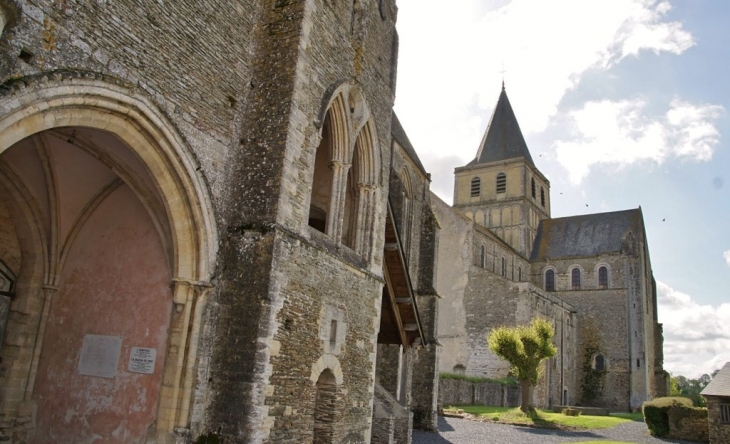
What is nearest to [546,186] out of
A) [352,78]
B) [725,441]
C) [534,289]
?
[534,289]

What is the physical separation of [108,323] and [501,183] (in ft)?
133

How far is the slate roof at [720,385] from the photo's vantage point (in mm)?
18677

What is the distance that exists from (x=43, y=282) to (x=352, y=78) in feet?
20.2

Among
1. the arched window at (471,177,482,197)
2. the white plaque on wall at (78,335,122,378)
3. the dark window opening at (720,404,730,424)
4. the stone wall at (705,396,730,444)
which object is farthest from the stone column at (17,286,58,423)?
the arched window at (471,177,482,197)

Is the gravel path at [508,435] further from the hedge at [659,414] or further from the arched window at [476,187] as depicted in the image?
the arched window at [476,187]

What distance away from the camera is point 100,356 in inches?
324

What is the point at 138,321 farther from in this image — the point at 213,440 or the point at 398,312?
the point at 398,312

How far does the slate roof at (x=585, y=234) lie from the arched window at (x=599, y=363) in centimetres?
734

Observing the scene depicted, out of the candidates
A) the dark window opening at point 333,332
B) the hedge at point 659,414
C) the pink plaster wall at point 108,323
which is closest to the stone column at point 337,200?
the dark window opening at point 333,332

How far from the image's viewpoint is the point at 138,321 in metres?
8.06

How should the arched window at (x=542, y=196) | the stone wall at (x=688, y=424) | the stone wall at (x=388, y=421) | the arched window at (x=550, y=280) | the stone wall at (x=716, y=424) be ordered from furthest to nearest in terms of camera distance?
the arched window at (x=542, y=196) < the arched window at (x=550, y=280) < the stone wall at (x=688, y=424) < the stone wall at (x=716, y=424) < the stone wall at (x=388, y=421)

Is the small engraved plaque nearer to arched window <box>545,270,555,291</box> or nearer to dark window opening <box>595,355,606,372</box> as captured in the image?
dark window opening <box>595,355,606,372</box>

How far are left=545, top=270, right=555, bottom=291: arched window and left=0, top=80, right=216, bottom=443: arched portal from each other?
37793 millimetres

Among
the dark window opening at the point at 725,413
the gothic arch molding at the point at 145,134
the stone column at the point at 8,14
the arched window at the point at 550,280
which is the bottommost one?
the dark window opening at the point at 725,413
